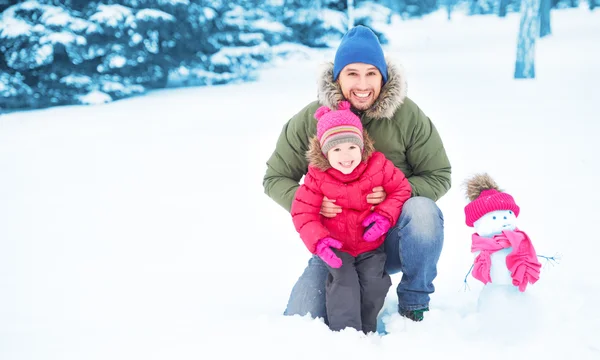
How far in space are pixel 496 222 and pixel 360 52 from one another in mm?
903

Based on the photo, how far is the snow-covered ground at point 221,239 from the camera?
1.86 m

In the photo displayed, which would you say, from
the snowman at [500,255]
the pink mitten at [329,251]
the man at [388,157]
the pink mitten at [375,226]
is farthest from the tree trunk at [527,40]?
the pink mitten at [329,251]

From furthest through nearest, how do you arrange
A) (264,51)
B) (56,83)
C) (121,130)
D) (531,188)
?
1. (264,51)
2. (56,83)
3. (121,130)
4. (531,188)

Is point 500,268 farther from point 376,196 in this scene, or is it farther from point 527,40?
point 527,40

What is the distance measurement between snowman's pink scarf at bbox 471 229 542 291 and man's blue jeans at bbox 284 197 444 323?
193 mm

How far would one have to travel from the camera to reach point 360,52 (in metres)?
2.02

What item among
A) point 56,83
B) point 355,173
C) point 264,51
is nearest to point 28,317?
point 355,173

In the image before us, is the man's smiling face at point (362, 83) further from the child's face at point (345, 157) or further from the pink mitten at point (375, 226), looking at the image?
the pink mitten at point (375, 226)

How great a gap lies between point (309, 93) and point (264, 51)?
7.96ft

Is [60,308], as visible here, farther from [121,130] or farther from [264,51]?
[264,51]

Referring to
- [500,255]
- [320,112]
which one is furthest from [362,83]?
[500,255]

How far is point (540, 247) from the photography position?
8.60 feet

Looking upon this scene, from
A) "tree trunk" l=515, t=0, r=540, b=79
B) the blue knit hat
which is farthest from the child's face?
"tree trunk" l=515, t=0, r=540, b=79

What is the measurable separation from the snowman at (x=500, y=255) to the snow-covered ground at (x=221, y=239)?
73 mm
